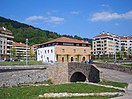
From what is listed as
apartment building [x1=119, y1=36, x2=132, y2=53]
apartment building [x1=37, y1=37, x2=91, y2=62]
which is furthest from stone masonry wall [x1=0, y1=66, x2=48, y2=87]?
apartment building [x1=119, y1=36, x2=132, y2=53]

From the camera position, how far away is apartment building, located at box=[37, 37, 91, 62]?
77.7 m

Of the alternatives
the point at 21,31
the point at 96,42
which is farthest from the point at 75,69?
the point at 21,31

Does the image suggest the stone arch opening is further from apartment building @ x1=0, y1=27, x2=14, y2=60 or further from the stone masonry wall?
apartment building @ x1=0, y1=27, x2=14, y2=60

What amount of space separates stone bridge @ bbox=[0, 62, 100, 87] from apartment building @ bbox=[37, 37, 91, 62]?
37.2 m

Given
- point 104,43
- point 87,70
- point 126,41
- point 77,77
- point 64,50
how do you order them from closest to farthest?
point 87,70, point 77,77, point 64,50, point 104,43, point 126,41

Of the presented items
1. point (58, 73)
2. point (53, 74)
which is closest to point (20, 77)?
point (53, 74)

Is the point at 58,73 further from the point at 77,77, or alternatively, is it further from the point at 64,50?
the point at 64,50

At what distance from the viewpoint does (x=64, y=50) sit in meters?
78.7

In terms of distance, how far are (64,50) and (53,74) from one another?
40.2 m

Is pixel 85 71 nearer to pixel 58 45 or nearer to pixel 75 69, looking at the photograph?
pixel 75 69

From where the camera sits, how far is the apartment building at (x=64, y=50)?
77.7 meters

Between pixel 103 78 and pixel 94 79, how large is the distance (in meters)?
3.59

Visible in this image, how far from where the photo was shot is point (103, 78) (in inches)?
1019

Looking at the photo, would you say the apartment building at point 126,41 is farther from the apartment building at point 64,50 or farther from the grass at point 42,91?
the grass at point 42,91
